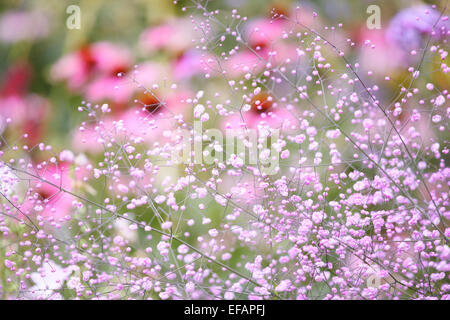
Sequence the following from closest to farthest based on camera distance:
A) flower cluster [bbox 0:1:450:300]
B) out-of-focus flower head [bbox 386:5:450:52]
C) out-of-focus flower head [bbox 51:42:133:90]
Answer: flower cluster [bbox 0:1:450:300] < out-of-focus flower head [bbox 386:5:450:52] < out-of-focus flower head [bbox 51:42:133:90]

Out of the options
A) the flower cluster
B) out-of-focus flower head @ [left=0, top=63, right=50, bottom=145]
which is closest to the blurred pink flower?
the flower cluster

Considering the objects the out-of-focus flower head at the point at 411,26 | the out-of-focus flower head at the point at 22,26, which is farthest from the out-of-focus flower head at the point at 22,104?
the out-of-focus flower head at the point at 411,26

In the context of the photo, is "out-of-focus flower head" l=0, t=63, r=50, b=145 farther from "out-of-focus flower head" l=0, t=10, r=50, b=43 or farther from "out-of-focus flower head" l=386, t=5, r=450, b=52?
"out-of-focus flower head" l=386, t=5, r=450, b=52

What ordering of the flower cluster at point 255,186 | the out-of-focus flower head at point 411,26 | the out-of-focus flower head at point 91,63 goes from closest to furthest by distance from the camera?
the flower cluster at point 255,186 → the out-of-focus flower head at point 411,26 → the out-of-focus flower head at point 91,63

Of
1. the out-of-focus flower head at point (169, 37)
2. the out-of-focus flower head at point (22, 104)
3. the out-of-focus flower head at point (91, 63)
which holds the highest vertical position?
the out-of-focus flower head at point (169, 37)

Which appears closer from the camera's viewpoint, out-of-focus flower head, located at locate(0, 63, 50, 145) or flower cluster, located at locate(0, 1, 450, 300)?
flower cluster, located at locate(0, 1, 450, 300)

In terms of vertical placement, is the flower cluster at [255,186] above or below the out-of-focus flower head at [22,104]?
below

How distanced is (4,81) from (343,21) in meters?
0.76

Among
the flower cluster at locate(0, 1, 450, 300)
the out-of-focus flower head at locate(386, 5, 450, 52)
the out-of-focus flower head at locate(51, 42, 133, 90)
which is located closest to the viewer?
the flower cluster at locate(0, 1, 450, 300)

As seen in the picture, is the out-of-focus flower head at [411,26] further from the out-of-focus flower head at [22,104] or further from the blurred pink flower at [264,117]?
the out-of-focus flower head at [22,104]

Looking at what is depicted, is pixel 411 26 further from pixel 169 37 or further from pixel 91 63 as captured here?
pixel 91 63

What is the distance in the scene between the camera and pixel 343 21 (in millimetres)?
990

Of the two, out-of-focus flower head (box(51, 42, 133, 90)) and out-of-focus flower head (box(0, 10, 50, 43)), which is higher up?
out-of-focus flower head (box(0, 10, 50, 43))
